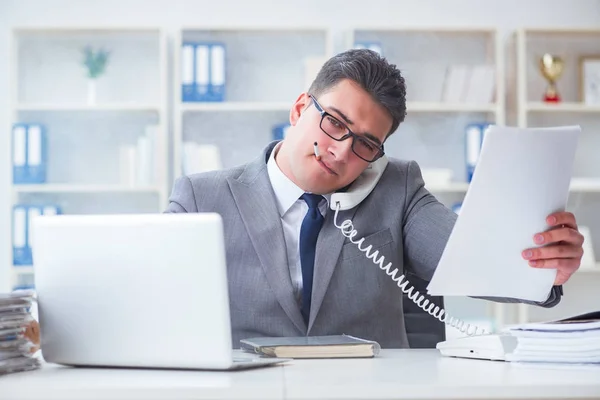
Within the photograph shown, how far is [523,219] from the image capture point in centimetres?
143

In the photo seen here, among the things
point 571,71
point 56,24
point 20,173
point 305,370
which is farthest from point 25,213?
point 305,370

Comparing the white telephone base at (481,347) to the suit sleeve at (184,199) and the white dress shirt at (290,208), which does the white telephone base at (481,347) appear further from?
the suit sleeve at (184,199)

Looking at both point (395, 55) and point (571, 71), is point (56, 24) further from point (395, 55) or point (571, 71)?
point (571, 71)

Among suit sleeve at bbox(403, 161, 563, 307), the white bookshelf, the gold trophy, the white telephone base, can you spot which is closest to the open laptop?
the white telephone base

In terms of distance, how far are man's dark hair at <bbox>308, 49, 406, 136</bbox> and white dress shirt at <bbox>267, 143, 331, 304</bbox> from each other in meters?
0.22

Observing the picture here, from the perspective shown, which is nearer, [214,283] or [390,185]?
[214,283]

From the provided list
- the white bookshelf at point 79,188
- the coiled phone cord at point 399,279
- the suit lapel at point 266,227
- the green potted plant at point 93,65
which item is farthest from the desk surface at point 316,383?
the green potted plant at point 93,65

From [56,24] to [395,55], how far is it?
1914 millimetres

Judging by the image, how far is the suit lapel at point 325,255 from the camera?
1.88 meters

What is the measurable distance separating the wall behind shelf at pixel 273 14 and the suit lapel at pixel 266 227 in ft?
9.07

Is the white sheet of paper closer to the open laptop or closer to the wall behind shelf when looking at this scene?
the open laptop

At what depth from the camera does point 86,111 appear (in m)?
4.60

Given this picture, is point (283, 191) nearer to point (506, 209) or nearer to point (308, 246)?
point (308, 246)

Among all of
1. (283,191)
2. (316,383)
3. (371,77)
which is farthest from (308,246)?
(316,383)
